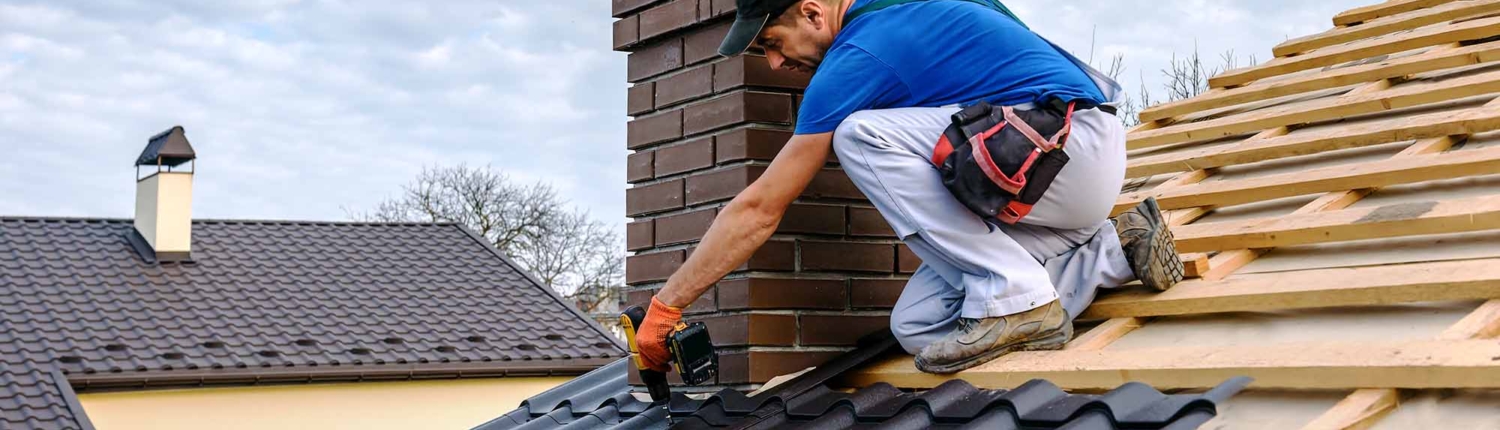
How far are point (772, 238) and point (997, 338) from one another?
726 millimetres

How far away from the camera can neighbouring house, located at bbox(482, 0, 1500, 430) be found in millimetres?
2520

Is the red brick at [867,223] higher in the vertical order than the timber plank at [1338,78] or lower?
lower

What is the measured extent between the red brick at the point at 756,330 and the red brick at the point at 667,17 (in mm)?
875

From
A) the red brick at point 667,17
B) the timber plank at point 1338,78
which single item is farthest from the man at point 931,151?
the timber plank at point 1338,78

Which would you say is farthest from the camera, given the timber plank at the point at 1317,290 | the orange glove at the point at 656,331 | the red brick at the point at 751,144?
the red brick at the point at 751,144

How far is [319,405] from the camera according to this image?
14742 millimetres

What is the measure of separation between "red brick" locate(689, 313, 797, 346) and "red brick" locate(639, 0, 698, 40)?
875 mm

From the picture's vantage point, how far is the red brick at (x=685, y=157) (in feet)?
12.2

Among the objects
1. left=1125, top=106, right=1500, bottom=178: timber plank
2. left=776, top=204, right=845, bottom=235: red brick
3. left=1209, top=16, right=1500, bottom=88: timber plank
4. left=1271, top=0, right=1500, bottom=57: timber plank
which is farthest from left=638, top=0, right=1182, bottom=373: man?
left=1271, top=0, right=1500, bottom=57: timber plank

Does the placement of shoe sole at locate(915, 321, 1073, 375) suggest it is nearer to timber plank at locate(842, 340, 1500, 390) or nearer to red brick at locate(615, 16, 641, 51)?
timber plank at locate(842, 340, 1500, 390)

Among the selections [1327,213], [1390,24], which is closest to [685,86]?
[1327,213]

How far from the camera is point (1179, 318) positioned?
3156 mm

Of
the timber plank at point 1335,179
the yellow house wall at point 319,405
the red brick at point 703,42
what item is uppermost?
the red brick at point 703,42

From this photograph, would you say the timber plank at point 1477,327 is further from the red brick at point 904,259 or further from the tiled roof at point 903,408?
the red brick at point 904,259
